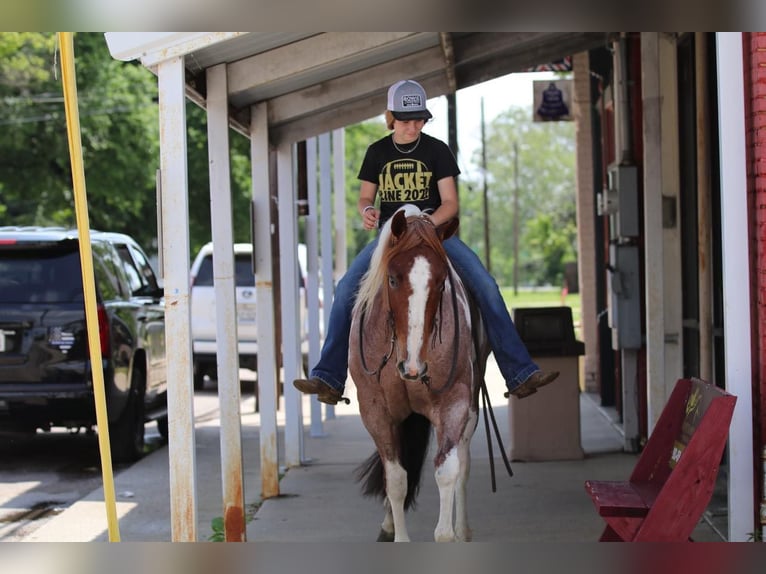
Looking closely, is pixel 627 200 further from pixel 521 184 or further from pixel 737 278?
pixel 521 184

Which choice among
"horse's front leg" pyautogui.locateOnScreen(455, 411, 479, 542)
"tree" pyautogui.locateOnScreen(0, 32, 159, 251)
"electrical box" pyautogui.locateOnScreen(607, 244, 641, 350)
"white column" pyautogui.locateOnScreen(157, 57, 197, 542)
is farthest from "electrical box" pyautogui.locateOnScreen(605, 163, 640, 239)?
"tree" pyautogui.locateOnScreen(0, 32, 159, 251)

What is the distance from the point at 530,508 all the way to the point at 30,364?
4.78 meters

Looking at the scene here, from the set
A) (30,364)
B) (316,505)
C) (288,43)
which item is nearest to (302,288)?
(30,364)

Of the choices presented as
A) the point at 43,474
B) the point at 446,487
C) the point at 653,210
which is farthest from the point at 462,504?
the point at 43,474

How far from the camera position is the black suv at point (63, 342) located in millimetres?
11234

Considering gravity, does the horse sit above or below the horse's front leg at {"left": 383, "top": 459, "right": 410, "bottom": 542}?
above

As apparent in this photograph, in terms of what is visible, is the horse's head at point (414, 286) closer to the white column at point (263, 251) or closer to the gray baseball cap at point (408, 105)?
the gray baseball cap at point (408, 105)

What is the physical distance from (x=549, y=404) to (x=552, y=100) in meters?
9.93

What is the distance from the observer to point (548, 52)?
11.5m

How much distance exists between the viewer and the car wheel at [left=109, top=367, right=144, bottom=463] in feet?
40.4

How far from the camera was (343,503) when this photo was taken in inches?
392

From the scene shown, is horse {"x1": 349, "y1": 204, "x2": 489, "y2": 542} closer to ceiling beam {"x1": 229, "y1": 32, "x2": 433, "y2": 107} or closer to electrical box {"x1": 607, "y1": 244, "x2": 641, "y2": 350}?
ceiling beam {"x1": 229, "y1": 32, "x2": 433, "y2": 107}

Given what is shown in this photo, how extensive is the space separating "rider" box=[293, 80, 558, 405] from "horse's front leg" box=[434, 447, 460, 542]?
36.7 inches

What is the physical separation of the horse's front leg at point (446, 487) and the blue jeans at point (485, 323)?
0.90 meters
